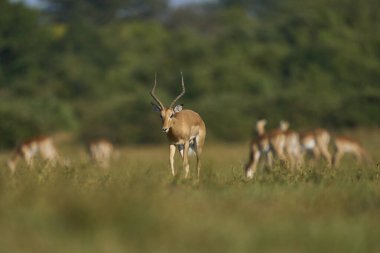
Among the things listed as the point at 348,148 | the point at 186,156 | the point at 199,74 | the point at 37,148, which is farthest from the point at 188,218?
the point at 199,74

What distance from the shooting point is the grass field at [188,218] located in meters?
5.86

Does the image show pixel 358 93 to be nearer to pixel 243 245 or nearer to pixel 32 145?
pixel 32 145

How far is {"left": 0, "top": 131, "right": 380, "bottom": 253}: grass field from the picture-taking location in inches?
231

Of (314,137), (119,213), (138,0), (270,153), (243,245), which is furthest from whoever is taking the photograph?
(138,0)

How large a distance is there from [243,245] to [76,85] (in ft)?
127

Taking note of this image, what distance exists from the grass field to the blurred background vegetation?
997 inches

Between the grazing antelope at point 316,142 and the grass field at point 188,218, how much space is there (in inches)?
397

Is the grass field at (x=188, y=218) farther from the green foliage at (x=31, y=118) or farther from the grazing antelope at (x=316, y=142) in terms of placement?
the green foliage at (x=31, y=118)

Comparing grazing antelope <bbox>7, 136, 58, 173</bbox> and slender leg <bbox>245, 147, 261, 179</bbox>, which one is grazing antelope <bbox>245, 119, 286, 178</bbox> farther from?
grazing antelope <bbox>7, 136, 58, 173</bbox>

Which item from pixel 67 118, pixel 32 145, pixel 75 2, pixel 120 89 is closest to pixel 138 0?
pixel 75 2

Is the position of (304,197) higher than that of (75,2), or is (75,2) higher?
(75,2)

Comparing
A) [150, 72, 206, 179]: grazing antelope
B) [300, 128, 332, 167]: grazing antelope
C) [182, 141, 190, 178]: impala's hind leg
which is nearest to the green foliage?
[300, 128, 332, 167]: grazing antelope

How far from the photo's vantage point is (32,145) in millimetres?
19781

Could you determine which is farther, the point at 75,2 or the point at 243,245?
the point at 75,2
